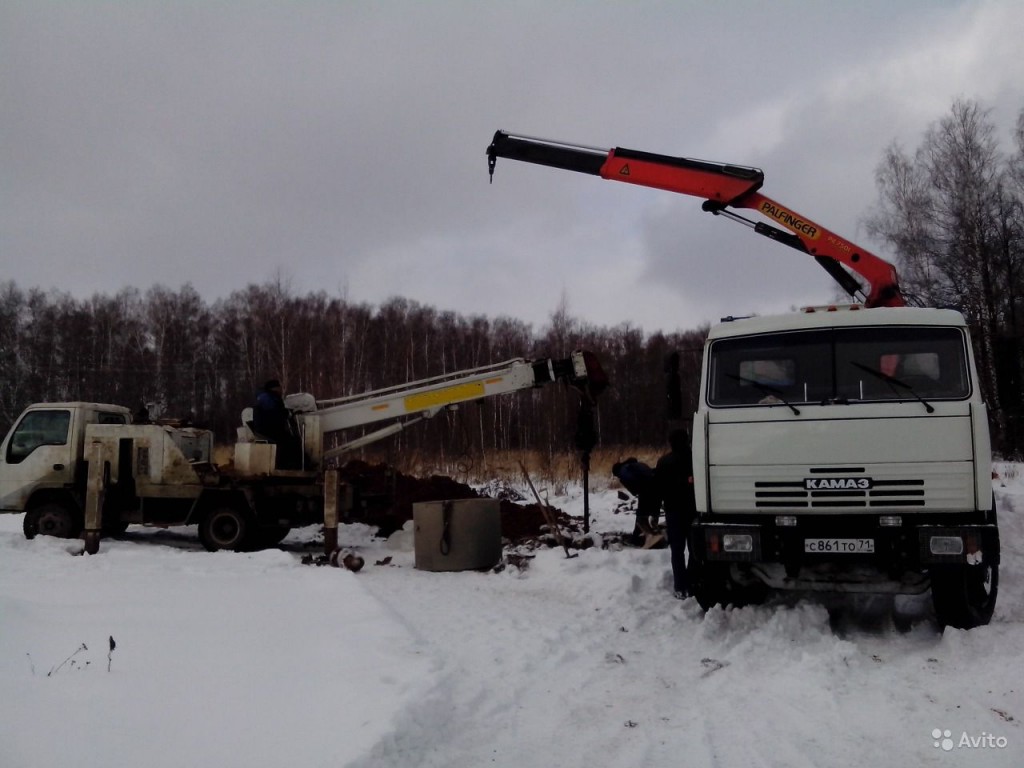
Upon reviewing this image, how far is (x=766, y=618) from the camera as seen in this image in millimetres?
6770

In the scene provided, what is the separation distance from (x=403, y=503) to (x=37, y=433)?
6405mm

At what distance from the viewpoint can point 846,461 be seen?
6129 mm

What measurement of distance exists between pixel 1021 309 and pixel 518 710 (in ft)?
89.1

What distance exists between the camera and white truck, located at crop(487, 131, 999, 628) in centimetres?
596

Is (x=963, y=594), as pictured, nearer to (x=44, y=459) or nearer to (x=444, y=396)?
(x=444, y=396)

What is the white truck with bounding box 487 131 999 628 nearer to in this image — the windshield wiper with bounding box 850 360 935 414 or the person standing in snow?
the windshield wiper with bounding box 850 360 935 414

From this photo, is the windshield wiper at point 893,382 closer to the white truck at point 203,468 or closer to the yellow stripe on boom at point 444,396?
the white truck at point 203,468

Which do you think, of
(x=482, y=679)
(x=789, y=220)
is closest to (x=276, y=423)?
(x=482, y=679)

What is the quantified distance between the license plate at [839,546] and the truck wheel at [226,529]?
28.7ft

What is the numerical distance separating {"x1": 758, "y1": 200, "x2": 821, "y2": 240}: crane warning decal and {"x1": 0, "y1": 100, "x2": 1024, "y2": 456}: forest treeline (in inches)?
713

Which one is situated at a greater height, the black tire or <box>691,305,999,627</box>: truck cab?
<box>691,305,999,627</box>: truck cab

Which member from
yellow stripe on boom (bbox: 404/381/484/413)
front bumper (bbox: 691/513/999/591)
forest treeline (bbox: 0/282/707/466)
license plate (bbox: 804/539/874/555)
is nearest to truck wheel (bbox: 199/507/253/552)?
yellow stripe on boom (bbox: 404/381/484/413)

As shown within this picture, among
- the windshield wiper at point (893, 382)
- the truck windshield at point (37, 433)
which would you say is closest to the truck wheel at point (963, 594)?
the windshield wiper at point (893, 382)

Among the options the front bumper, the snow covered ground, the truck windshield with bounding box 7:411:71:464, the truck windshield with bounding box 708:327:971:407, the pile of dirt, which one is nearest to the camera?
the snow covered ground
